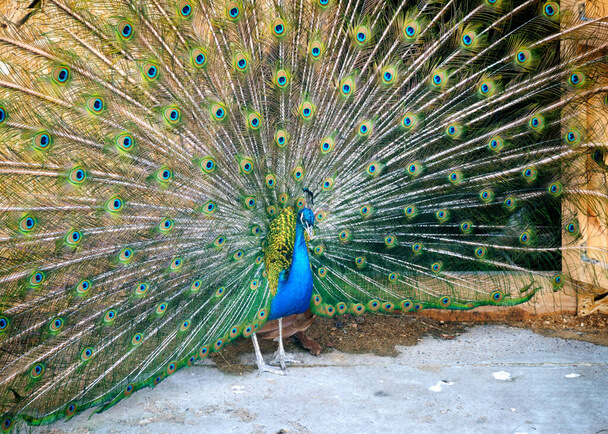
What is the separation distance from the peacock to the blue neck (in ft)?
0.05

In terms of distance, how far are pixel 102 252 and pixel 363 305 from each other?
Answer: 73.8 inches

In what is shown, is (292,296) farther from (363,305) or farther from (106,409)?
Answer: (106,409)

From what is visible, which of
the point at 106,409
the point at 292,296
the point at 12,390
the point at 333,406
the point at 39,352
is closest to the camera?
the point at 12,390

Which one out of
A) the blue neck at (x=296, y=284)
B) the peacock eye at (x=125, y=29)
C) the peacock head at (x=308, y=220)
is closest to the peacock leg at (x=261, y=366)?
the blue neck at (x=296, y=284)

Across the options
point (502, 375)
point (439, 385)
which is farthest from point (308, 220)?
point (502, 375)

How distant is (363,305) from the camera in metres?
3.90

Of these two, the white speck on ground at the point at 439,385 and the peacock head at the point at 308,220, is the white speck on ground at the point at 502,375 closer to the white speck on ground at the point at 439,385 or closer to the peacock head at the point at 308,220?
the white speck on ground at the point at 439,385

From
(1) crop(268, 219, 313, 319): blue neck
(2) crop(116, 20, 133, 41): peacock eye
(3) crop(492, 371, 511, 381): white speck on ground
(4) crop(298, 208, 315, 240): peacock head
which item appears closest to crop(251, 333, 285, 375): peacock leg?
(1) crop(268, 219, 313, 319): blue neck

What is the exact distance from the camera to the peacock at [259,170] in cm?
297

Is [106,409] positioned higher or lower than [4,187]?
lower

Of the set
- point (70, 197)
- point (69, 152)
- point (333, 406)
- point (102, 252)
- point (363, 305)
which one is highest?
point (69, 152)

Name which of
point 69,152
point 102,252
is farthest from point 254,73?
point 102,252

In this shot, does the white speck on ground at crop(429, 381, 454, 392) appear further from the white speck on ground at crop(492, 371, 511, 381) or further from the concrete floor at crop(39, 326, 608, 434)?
the white speck on ground at crop(492, 371, 511, 381)

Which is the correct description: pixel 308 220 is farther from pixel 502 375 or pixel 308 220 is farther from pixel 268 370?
pixel 502 375
